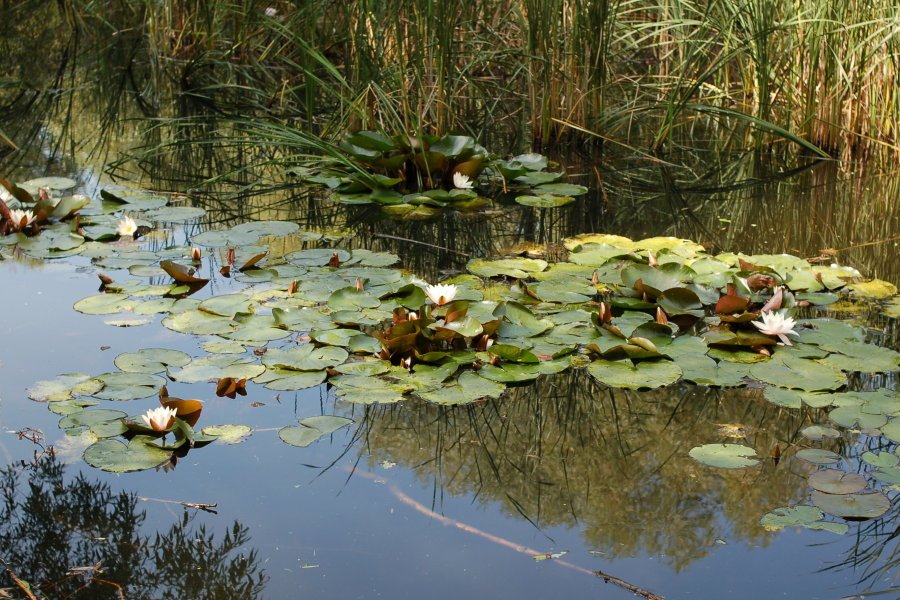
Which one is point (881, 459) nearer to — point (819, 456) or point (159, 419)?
point (819, 456)

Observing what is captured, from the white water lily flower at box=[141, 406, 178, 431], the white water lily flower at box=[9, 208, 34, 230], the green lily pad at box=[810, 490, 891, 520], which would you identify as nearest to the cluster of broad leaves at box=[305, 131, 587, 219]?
the white water lily flower at box=[9, 208, 34, 230]

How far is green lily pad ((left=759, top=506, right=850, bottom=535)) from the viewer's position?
6.74 feet

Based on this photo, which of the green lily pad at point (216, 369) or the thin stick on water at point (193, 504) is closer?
the thin stick on water at point (193, 504)

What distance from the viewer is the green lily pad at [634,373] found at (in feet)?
8.55

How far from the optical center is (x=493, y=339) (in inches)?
112

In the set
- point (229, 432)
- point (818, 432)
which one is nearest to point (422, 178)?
point (229, 432)

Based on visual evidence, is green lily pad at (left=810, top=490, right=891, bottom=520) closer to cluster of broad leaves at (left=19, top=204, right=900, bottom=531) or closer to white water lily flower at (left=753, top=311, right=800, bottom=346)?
cluster of broad leaves at (left=19, top=204, right=900, bottom=531)

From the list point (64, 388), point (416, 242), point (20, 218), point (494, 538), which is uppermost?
point (20, 218)

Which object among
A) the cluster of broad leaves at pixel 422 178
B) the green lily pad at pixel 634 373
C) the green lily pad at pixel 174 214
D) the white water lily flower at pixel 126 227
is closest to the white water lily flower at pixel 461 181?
the cluster of broad leaves at pixel 422 178

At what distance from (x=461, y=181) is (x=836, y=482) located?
2.49 metres

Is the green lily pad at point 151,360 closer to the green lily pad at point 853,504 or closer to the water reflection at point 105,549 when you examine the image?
the water reflection at point 105,549

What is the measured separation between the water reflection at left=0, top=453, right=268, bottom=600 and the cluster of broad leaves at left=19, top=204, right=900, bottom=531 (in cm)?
14

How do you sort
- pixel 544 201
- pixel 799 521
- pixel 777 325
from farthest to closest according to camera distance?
pixel 544 201 → pixel 777 325 → pixel 799 521

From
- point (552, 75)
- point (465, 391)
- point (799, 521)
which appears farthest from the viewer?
point (552, 75)
